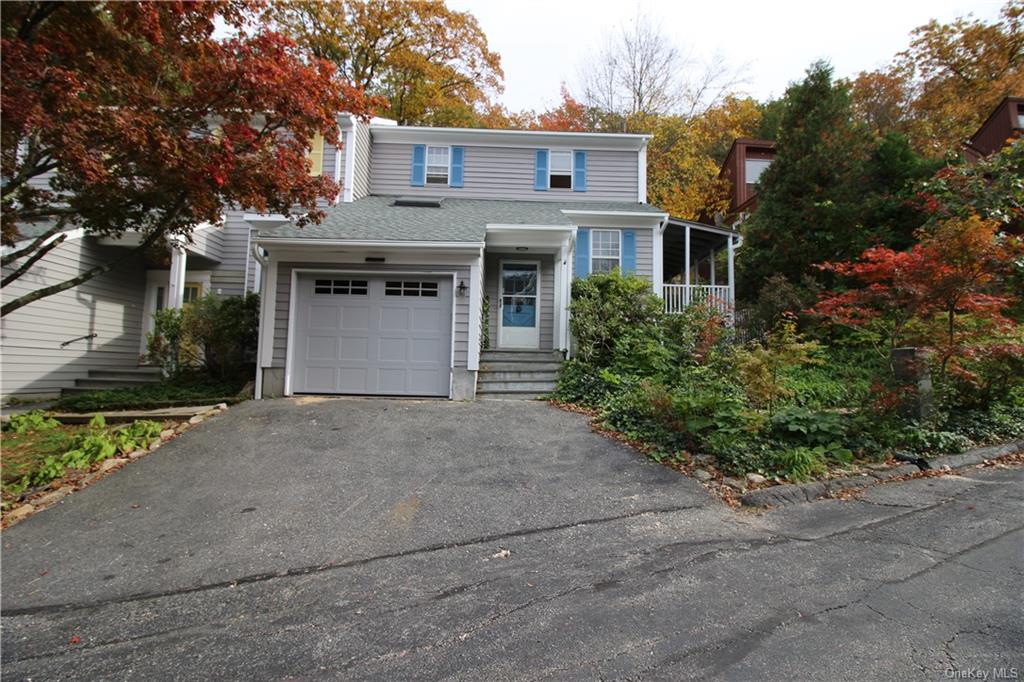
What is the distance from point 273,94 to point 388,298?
381cm

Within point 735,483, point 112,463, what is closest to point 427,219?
point 112,463

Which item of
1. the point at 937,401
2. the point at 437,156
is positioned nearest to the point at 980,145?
the point at 937,401

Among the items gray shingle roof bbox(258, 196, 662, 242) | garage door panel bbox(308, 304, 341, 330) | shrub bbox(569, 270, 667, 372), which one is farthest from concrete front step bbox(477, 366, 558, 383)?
garage door panel bbox(308, 304, 341, 330)

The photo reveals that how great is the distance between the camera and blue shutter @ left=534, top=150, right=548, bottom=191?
44.5 feet

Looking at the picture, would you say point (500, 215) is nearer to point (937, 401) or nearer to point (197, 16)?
point (197, 16)

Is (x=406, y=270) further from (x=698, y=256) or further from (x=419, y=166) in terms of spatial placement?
(x=698, y=256)

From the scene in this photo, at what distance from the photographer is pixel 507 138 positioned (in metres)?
13.5

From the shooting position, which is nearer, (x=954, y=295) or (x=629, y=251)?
(x=954, y=295)

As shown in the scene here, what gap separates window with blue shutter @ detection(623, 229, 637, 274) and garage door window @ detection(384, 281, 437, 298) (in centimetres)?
562

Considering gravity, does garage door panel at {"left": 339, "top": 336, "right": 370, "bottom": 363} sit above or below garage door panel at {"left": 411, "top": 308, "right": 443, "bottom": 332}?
below

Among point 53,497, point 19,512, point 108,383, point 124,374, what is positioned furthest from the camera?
point 124,374

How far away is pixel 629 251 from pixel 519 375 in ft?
17.3

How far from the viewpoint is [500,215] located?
11227mm

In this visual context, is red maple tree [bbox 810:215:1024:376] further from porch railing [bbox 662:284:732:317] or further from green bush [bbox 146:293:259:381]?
green bush [bbox 146:293:259:381]
